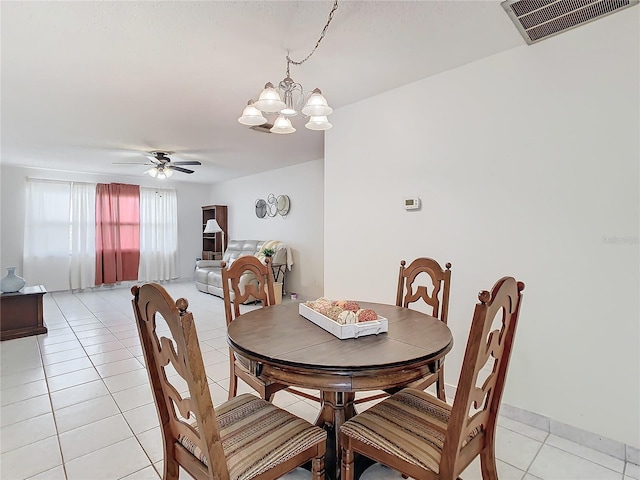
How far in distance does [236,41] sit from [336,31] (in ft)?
1.97

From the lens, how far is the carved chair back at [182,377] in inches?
36.7

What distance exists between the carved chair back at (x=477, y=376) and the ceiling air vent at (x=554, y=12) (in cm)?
147

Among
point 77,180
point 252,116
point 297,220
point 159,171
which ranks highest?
point 77,180

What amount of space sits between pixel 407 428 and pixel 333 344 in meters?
0.40

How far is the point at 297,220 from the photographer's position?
6.04 metres

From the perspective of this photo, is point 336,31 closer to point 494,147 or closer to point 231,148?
point 494,147

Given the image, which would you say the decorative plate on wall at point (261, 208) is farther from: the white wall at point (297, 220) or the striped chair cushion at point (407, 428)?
the striped chair cushion at point (407, 428)

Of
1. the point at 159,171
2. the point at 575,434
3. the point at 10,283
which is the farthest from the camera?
the point at 159,171

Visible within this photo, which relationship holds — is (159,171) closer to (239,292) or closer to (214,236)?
(214,236)

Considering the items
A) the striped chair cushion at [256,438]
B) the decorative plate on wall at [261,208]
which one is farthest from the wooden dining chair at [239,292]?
the decorative plate on wall at [261,208]

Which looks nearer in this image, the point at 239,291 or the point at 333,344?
the point at 333,344

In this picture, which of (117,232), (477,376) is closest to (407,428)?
(477,376)

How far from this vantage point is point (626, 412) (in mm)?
1801

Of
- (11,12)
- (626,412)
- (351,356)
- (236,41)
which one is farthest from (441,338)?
(11,12)
